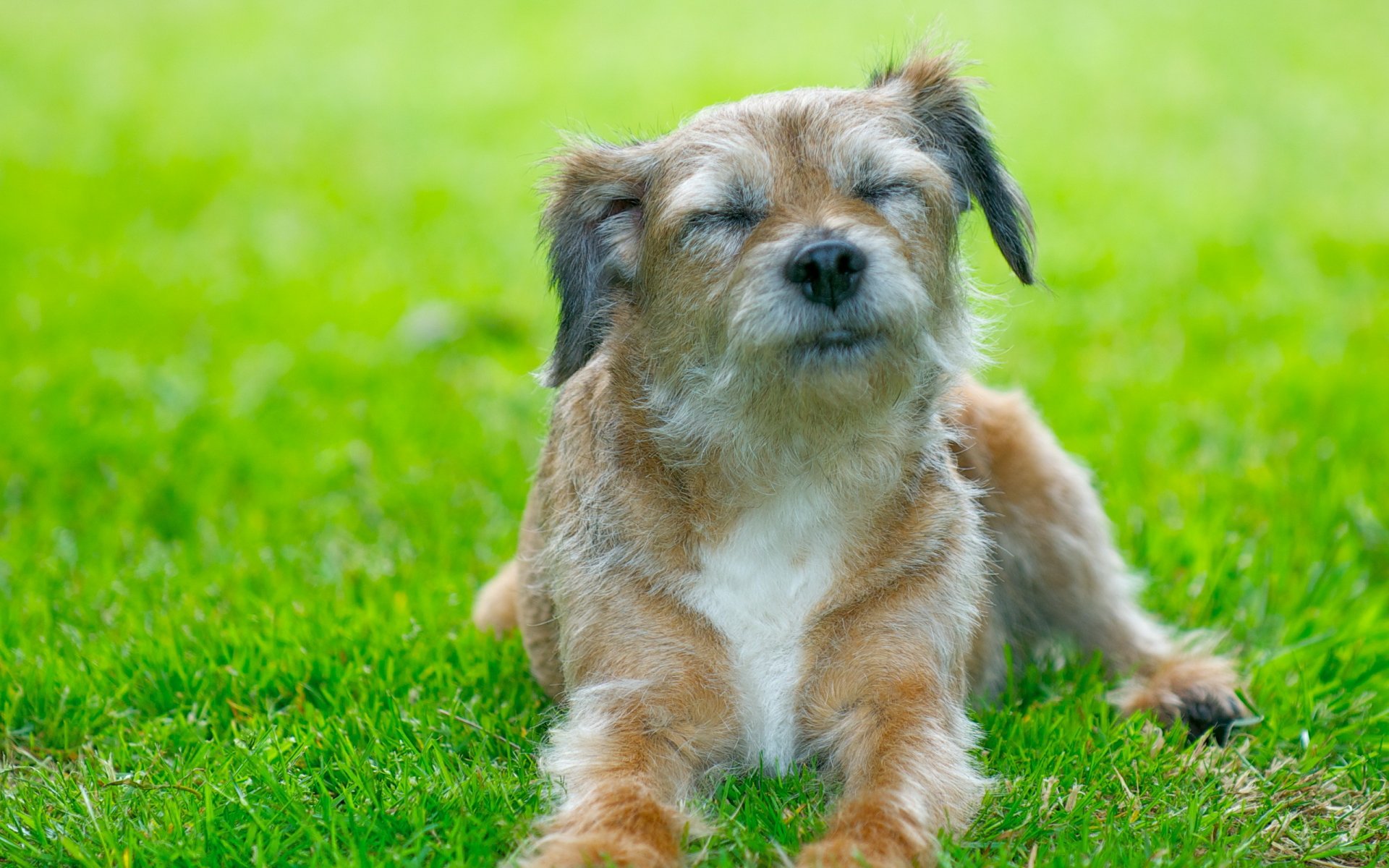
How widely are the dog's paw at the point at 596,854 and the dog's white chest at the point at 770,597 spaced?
570 mm

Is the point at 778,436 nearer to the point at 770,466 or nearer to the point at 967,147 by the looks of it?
the point at 770,466

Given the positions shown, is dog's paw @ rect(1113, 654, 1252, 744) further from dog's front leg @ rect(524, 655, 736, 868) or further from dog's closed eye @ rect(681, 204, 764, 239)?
dog's closed eye @ rect(681, 204, 764, 239)

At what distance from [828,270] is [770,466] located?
618mm

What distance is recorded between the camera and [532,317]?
8.61m

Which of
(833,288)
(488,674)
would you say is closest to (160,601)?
(488,674)

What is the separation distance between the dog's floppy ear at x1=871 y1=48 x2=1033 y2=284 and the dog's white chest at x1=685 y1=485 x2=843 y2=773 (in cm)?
102

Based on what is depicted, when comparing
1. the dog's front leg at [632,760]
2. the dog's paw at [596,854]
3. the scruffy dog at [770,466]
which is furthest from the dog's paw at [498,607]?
the dog's paw at [596,854]

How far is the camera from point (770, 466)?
3.66 meters

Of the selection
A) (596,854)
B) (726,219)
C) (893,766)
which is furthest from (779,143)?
(596,854)

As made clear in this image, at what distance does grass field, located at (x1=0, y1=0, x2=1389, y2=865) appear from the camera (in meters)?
3.54

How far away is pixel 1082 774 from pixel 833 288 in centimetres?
144

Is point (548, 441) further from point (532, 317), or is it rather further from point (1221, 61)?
point (1221, 61)

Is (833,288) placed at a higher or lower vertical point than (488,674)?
higher

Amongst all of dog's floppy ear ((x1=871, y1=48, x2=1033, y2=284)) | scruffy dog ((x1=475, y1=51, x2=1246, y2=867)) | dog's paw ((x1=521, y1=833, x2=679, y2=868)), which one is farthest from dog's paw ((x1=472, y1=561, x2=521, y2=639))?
dog's floppy ear ((x1=871, y1=48, x2=1033, y2=284))
